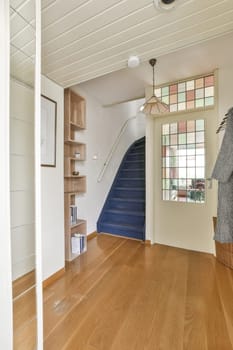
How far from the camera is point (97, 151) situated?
374 cm

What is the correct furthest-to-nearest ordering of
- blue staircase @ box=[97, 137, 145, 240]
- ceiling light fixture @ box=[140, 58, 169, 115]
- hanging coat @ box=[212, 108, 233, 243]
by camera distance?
blue staircase @ box=[97, 137, 145, 240]
ceiling light fixture @ box=[140, 58, 169, 115]
hanging coat @ box=[212, 108, 233, 243]

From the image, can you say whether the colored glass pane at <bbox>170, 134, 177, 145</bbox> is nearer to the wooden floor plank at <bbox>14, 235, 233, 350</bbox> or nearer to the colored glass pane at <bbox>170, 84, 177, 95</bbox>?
the colored glass pane at <bbox>170, 84, 177, 95</bbox>

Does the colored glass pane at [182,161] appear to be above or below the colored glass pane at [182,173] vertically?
above

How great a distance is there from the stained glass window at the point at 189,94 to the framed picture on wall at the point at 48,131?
1.85 m

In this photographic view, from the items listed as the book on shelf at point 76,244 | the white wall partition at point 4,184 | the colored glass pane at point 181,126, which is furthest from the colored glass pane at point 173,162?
the white wall partition at point 4,184

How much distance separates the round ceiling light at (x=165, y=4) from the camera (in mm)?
1127

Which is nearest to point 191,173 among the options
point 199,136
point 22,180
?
point 199,136

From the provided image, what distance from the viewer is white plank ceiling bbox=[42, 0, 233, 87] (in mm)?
1171

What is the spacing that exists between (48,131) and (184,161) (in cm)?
207

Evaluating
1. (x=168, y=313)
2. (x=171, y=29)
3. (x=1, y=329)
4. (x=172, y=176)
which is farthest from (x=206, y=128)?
(x=1, y=329)

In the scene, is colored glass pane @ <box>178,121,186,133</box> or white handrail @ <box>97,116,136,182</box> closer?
colored glass pane @ <box>178,121,186,133</box>

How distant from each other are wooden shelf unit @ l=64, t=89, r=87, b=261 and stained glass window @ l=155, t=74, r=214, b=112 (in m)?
1.38

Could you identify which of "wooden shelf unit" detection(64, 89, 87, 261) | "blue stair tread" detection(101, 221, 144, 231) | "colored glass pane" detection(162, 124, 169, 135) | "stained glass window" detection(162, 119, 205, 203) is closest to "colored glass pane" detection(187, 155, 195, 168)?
"stained glass window" detection(162, 119, 205, 203)

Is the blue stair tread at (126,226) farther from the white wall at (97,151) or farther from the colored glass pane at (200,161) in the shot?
the colored glass pane at (200,161)
